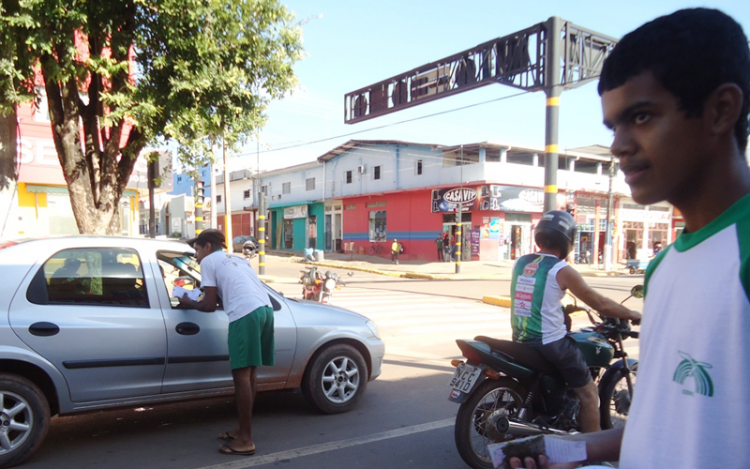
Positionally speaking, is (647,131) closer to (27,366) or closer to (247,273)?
(247,273)

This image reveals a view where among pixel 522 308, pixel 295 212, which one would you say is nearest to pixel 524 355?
pixel 522 308

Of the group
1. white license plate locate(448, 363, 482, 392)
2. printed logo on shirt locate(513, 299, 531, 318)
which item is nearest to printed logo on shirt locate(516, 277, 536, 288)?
printed logo on shirt locate(513, 299, 531, 318)

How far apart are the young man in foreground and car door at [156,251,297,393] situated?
3789mm

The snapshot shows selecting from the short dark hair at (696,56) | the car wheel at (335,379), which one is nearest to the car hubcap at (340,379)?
the car wheel at (335,379)

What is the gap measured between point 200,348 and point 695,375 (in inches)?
159

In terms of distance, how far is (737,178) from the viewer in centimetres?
112

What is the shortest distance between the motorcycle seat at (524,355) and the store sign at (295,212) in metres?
38.7

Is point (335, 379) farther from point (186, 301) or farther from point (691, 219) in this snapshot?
point (691, 219)

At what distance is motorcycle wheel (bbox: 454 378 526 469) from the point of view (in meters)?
3.60

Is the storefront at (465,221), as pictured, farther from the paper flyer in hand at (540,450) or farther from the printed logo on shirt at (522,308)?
the paper flyer in hand at (540,450)

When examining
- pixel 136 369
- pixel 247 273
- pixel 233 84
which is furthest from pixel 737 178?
pixel 233 84

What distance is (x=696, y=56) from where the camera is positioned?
109cm

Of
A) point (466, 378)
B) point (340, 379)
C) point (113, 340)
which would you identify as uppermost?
point (113, 340)

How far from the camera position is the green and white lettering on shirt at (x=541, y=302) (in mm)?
3555
